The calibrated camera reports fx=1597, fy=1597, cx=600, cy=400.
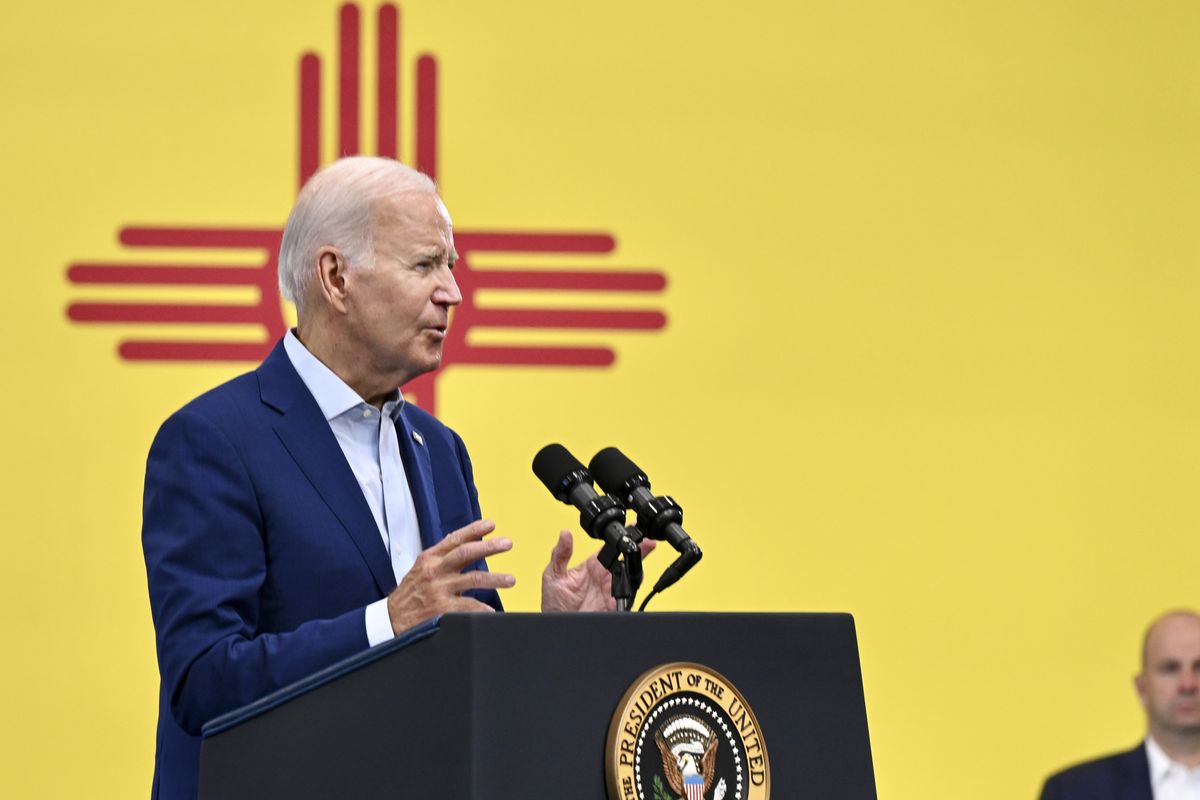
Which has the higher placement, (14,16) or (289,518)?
(14,16)

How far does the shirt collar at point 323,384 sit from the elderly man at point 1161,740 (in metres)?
2.35

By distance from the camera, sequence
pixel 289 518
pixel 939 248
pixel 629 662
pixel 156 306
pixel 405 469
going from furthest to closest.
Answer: pixel 939 248
pixel 156 306
pixel 405 469
pixel 289 518
pixel 629 662

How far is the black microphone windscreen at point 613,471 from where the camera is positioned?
174 cm

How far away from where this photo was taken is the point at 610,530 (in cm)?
165

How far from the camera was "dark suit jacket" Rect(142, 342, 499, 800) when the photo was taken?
5.41 ft

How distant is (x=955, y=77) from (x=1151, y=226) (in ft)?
2.03

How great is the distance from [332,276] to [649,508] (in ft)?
1.91

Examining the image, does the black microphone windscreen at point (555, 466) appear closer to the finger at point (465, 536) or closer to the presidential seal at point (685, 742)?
the finger at point (465, 536)

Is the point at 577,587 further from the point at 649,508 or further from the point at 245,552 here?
the point at 245,552

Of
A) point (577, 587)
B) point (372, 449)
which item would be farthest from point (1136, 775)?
point (372, 449)

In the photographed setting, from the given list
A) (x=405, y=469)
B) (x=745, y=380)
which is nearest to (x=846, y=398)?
(x=745, y=380)

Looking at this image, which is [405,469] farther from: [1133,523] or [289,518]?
[1133,523]

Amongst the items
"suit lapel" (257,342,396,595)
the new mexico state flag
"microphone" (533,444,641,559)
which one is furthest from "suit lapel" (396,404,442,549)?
the new mexico state flag

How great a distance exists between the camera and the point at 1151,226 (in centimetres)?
400
